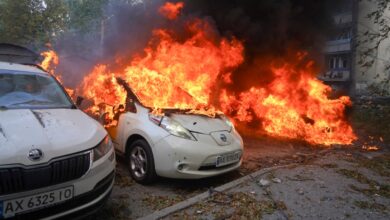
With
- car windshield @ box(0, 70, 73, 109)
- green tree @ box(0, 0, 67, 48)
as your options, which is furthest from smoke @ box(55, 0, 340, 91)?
green tree @ box(0, 0, 67, 48)

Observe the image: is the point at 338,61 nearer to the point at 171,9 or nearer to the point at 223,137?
the point at 171,9

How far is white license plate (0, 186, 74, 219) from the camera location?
9.06 ft

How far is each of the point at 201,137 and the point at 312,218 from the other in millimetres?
1918

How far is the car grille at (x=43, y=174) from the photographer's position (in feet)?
9.11

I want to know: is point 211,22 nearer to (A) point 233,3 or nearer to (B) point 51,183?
(A) point 233,3

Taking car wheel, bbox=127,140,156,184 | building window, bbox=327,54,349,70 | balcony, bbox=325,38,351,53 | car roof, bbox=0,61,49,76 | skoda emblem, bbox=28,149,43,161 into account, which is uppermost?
balcony, bbox=325,38,351,53

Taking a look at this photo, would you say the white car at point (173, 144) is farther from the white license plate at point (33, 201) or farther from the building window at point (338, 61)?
the building window at point (338, 61)

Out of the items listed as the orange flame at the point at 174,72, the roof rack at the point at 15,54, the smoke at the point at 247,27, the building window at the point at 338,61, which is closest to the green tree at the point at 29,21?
the roof rack at the point at 15,54

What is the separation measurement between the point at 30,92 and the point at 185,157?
7.60 feet

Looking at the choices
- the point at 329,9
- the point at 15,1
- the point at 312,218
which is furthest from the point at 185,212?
the point at 15,1

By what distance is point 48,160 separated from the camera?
119 inches

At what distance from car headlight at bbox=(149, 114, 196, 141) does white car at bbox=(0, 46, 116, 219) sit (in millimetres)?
1232

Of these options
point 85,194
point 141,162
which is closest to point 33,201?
point 85,194

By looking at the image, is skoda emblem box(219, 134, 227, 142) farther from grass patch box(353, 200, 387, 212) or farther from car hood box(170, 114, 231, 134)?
grass patch box(353, 200, 387, 212)
